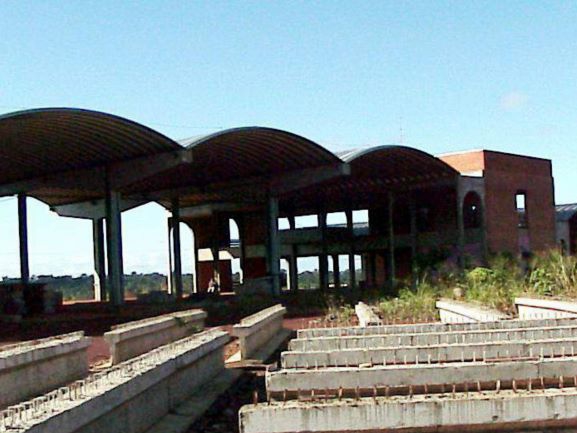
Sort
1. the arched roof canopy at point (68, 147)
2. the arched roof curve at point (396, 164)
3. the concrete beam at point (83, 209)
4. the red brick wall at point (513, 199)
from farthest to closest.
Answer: the concrete beam at point (83, 209) → the red brick wall at point (513, 199) → the arched roof curve at point (396, 164) → the arched roof canopy at point (68, 147)

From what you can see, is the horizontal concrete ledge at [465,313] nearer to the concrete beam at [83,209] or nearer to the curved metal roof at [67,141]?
the curved metal roof at [67,141]

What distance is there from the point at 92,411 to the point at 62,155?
27732 mm

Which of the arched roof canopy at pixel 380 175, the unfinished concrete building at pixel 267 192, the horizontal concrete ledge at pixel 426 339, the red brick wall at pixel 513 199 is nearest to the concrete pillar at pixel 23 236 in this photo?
the unfinished concrete building at pixel 267 192

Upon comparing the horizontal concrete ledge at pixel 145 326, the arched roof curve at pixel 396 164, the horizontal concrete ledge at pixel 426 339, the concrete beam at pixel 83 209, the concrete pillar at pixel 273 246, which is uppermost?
the arched roof curve at pixel 396 164

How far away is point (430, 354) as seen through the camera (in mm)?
8344

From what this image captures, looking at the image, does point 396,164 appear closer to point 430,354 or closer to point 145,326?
point 145,326

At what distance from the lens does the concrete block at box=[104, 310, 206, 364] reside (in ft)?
43.8

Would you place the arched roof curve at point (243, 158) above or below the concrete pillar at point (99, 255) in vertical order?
above

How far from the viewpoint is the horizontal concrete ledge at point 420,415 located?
5742mm

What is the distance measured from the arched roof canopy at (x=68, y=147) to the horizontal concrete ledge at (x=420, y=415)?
2034 centimetres

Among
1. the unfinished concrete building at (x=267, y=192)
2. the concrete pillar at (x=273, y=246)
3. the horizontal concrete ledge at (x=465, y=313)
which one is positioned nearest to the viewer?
the horizontal concrete ledge at (x=465, y=313)

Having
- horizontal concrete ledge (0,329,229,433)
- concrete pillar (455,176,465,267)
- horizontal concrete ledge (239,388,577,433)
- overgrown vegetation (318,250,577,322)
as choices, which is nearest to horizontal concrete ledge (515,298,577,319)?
overgrown vegetation (318,250,577,322)

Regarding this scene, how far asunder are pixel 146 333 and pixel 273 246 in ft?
79.1

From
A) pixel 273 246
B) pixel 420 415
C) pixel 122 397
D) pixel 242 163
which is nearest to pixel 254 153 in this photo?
pixel 242 163
